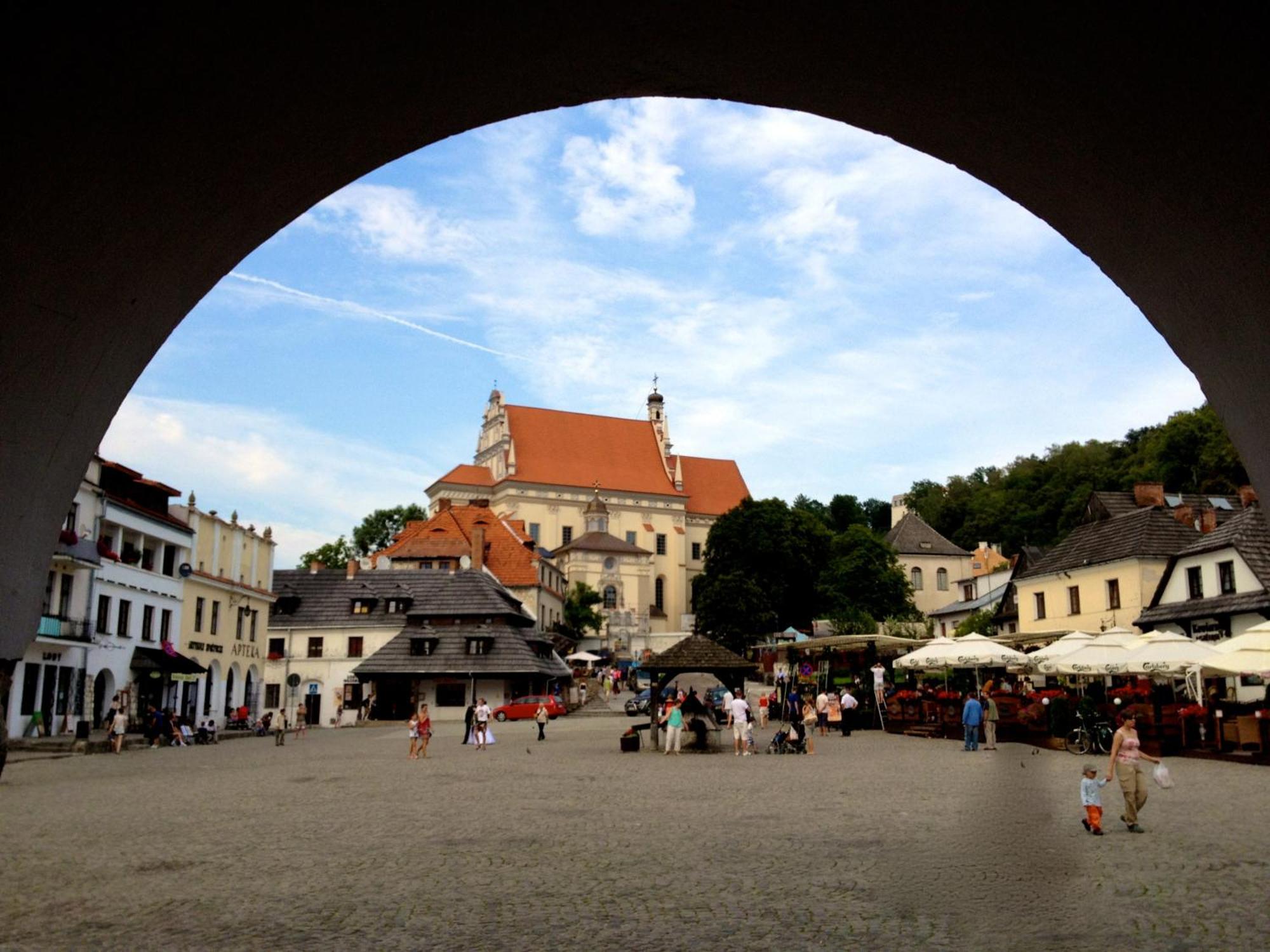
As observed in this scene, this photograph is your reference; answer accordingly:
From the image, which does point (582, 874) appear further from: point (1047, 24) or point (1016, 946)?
point (1047, 24)

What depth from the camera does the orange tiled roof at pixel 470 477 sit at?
111438 mm

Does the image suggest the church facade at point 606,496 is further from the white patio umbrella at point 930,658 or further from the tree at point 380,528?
the white patio umbrella at point 930,658

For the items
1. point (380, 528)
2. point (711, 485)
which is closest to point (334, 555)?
point (380, 528)

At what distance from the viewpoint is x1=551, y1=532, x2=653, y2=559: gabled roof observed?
10075 centimetres

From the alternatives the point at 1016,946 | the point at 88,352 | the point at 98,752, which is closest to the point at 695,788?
the point at 1016,946

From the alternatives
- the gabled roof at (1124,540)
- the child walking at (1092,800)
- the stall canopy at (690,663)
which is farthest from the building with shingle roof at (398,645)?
the child walking at (1092,800)

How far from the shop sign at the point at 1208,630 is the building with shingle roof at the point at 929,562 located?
65275 millimetres

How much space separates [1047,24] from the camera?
3.04 metres

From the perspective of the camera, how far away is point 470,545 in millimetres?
78312

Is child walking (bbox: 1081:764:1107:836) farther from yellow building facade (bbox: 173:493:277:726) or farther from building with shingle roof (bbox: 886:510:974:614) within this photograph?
building with shingle roof (bbox: 886:510:974:614)

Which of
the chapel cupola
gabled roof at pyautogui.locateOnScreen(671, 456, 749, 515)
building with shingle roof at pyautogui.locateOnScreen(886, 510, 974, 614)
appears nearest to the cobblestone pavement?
building with shingle roof at pyautogui.locateOnScreen(886, 510, 974, 614)

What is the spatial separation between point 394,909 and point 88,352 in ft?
21.0

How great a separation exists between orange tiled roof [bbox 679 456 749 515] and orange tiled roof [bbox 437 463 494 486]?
21679 millimetres

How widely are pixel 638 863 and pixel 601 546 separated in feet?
297
